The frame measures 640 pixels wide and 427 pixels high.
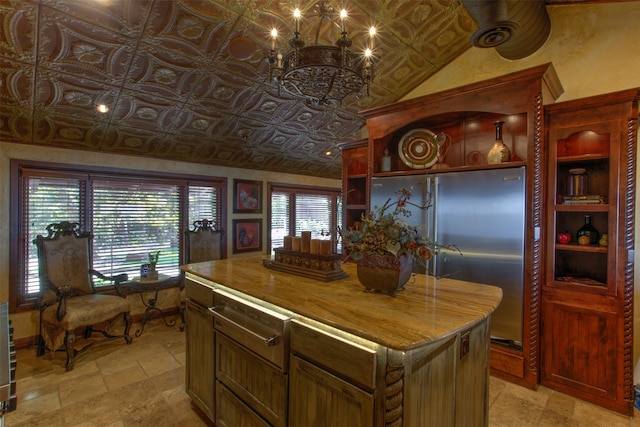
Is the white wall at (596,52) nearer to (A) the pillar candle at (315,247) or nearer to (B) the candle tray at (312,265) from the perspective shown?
(B) the candle tray at (312,265)

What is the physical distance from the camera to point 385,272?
1.56 metres

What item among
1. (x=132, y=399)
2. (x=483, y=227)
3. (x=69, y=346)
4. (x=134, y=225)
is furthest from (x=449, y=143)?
(x=69, y=346)

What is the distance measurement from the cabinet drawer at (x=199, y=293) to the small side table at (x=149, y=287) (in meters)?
1.84

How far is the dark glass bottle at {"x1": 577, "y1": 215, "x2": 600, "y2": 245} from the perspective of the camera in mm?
2576

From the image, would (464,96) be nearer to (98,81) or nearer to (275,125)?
(275,125)

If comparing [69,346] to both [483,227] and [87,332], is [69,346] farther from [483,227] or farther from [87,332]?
[483,227]

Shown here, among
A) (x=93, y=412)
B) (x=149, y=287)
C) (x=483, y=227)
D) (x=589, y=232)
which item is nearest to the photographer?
(x=93, y=412)

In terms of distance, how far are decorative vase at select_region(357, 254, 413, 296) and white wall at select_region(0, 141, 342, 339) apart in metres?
3.66

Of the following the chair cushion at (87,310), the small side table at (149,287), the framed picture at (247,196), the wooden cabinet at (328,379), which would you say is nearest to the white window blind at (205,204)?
the framed picture at (247,196)

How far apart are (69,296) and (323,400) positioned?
3222mm

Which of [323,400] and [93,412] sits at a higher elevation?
[323,400]

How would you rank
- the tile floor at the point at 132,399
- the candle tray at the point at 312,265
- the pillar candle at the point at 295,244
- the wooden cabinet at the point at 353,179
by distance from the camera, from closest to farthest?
the candle tray at the point at 312,265 → the pillar candle at the point at 295,244 → the tile floor at the point at 132,399 → the wooden cabinet at the point at 353,179

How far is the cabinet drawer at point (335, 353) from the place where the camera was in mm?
1140

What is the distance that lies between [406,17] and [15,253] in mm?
4550
